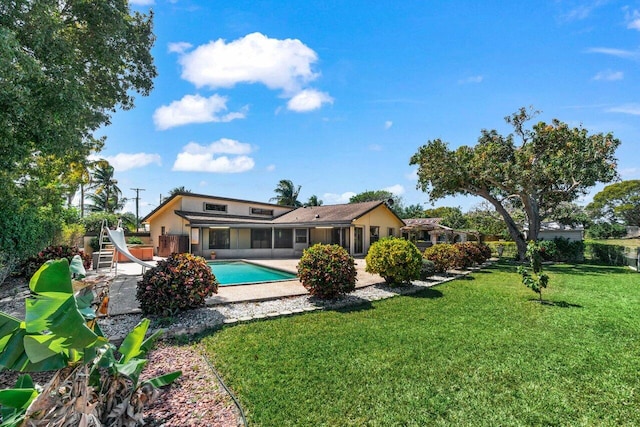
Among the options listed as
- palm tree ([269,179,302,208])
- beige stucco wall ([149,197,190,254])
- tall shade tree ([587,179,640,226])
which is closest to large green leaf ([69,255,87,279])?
beige stucco wall ([149,197,190,254])

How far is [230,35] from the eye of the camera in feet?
37.6

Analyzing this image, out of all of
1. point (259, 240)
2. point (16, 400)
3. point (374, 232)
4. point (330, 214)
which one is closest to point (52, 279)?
point (16, 400)

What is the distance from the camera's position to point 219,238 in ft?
78.0

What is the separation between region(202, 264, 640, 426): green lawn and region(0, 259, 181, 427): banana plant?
4.82 feet

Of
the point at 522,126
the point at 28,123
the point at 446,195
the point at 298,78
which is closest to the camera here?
the point at 28,123

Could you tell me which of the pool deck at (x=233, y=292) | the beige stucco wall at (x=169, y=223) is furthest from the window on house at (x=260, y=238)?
the pool deck at (x=233, y=292)

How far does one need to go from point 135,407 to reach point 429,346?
4.86m

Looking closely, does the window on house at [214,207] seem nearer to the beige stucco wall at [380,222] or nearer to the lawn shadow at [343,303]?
the beige stucco wall at [380,222]

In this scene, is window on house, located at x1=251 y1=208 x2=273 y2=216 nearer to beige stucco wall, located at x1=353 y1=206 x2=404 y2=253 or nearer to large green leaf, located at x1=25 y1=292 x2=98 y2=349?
beige stucco wall, located at x1=353 y1=206 x2=404 y2=253

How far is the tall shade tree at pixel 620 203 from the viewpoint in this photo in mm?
45434

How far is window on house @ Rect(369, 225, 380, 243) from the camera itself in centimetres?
2575

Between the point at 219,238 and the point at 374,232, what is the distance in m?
12.9

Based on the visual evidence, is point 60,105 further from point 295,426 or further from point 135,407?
point 295,426

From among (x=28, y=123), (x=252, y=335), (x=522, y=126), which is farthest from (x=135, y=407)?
(x=522, y=126)
